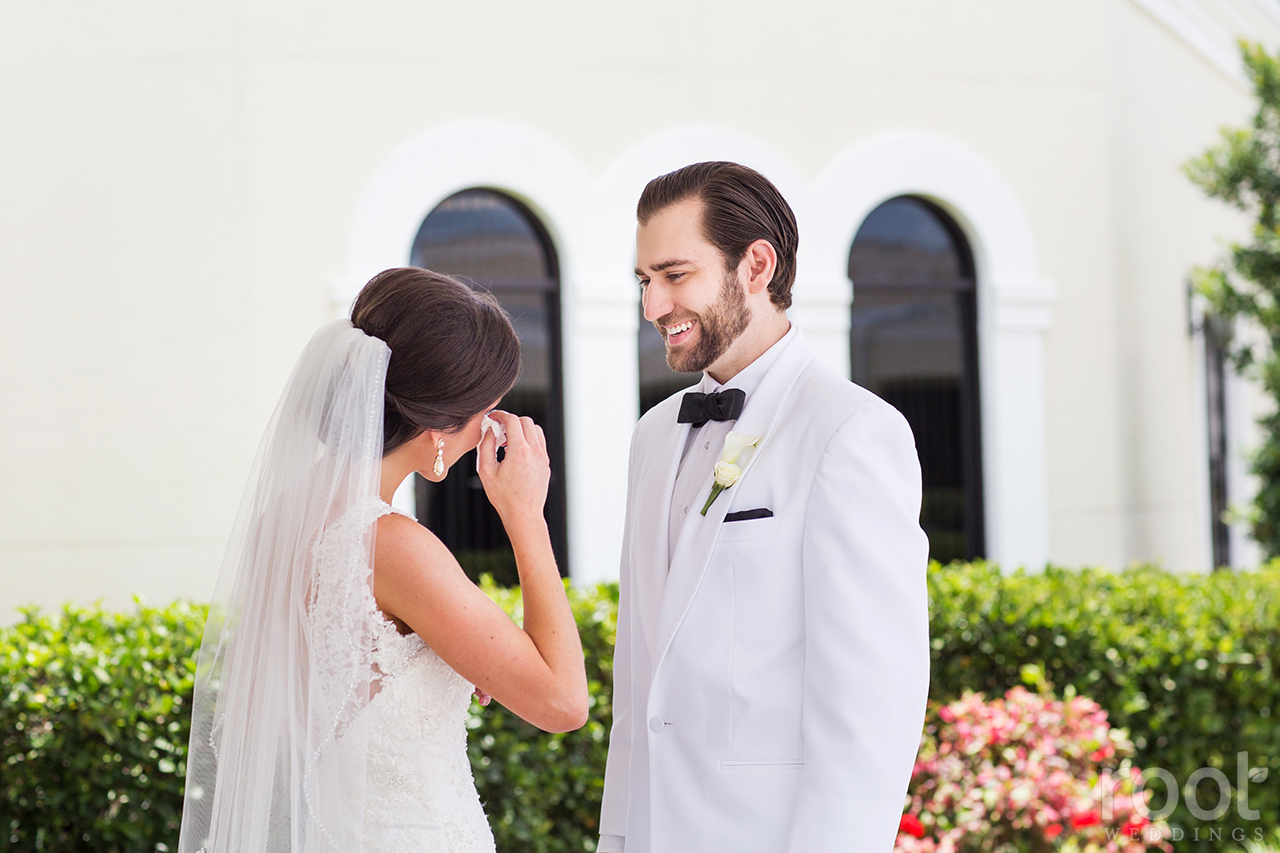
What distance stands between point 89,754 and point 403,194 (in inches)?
124

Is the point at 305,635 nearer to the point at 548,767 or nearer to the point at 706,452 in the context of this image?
the point at 706,452

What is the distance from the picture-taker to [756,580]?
2303mm

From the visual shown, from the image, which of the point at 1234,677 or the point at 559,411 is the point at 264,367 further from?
the point at 1234,677

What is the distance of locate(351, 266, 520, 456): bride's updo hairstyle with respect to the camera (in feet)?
7.85

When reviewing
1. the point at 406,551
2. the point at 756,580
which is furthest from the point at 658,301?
the point at 406,551

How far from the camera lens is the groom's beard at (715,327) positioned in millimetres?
2561

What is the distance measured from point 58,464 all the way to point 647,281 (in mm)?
4325

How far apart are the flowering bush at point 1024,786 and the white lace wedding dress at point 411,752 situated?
2601mm

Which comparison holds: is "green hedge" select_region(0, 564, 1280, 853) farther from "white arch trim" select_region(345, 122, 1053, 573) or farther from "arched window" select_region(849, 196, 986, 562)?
"arched window" select_region(849, 196, 986, 562)

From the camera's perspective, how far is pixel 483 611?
228 cm

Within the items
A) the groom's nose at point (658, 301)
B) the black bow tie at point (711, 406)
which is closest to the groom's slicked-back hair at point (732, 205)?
the groom's nose at point (658, 301)

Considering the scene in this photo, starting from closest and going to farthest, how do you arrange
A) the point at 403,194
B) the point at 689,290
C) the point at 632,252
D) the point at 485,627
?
1. the point at 485,627
2. the point at 689,290
3. the point at 403,194
4. the point at 632,252

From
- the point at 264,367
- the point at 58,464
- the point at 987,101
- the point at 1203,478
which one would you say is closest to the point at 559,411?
the point at 264,367

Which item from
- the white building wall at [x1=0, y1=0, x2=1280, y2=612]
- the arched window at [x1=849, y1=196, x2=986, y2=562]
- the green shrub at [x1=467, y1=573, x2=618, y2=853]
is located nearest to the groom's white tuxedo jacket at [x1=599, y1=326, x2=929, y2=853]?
the green shrub at [x1=467, y1=573, x2=618, y2=853]
